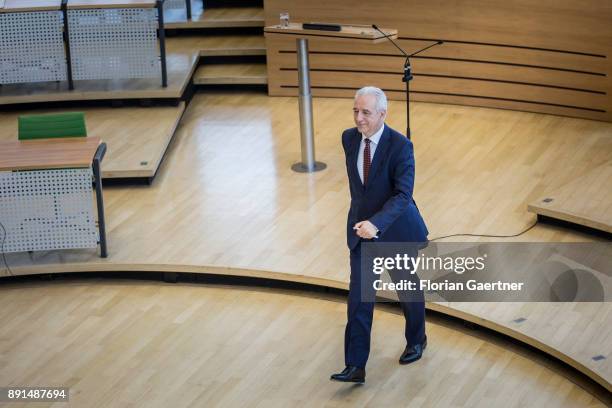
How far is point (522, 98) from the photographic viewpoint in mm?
7844

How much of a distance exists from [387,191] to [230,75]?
4.38 meters

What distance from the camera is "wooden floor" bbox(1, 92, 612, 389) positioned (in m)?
5.15

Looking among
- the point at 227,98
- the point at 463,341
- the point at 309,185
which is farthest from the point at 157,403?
the point at 227,98

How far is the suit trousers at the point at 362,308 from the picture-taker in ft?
14.6

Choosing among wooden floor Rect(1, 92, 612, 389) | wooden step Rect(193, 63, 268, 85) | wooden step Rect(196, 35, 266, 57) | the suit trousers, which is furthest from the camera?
wooden step Rect(196, 35, 266, 57)

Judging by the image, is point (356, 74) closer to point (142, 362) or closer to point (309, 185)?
point (309, 185)

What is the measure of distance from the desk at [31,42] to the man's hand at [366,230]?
174 inches

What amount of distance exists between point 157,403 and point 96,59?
3.92m

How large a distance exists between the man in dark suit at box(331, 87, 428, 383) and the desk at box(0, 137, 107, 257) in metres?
1.95

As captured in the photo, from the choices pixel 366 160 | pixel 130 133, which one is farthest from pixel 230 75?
pixel 366 160

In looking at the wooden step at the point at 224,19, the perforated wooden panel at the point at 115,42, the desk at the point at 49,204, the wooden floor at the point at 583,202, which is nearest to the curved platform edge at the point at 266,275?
the desk at the point at 49,204

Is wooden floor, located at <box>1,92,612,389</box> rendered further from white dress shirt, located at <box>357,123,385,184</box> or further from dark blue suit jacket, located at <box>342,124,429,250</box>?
white dress shirt, located at <box>357,123,385,184</box>

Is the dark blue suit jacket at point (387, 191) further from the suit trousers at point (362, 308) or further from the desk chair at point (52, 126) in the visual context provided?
the desk chair at point (52, 126)

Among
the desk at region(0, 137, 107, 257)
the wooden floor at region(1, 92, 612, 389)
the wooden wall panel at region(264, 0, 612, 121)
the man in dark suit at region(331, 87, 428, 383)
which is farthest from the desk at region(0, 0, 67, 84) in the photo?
the man in dark suit at region(331, 87, 428, 383)
